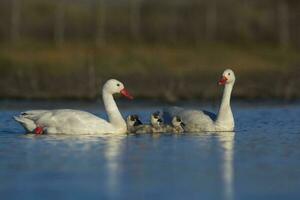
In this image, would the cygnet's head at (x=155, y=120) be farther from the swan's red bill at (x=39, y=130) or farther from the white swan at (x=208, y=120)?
the swan's red bill at (x=39, y=130)

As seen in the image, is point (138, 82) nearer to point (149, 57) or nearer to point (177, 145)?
point (149, 57)

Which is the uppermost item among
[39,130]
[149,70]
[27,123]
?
[149,70]

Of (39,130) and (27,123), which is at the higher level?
(27,123)

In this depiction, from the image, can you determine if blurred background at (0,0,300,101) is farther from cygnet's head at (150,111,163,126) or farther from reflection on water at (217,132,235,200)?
reflection on water at (217,132,235,200)

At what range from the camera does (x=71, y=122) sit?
2009cm

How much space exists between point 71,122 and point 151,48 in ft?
56.4

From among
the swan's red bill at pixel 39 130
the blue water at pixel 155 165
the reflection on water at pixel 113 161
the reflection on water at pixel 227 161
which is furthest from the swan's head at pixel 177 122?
the swan's red bill at pixel 39 130

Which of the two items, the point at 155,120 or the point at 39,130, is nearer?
the point at 39,130

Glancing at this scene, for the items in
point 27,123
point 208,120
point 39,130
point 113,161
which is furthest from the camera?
point 208,120

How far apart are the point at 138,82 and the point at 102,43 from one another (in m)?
7.73

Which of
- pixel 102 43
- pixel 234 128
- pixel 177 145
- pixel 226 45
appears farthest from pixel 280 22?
pixel 177 145

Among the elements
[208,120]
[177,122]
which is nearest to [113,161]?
[177,122]

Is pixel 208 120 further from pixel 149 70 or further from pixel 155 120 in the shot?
pixel 149 70

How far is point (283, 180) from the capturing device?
14.3m
